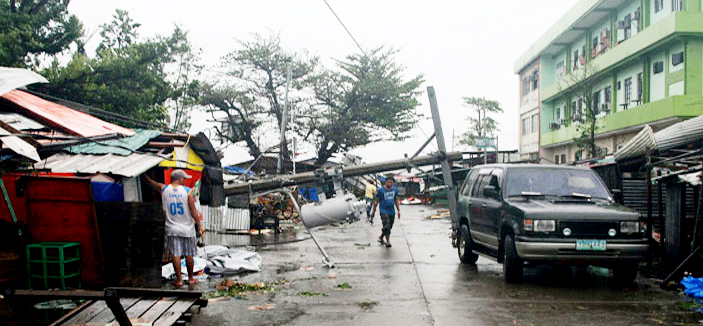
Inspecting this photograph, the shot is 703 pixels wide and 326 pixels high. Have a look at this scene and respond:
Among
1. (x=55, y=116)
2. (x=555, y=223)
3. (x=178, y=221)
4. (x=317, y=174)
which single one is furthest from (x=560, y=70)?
(x=55, y=116)

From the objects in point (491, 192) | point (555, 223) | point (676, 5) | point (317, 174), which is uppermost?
point (676, 5)

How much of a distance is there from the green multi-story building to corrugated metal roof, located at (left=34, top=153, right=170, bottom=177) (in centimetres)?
1568

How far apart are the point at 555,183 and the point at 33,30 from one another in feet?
58.8

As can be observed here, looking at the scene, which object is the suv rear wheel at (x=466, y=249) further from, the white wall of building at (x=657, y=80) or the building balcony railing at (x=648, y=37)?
the white wall of building at (x=657, y=80)

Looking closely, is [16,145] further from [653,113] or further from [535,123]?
[535,123]

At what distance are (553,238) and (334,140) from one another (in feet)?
108

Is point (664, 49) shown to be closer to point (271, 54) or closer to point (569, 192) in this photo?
point (569, 192)

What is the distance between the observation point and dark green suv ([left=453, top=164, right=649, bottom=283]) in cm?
943

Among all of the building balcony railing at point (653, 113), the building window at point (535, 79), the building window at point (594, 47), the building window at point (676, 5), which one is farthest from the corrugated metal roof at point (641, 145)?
the building window at point (535, 79)

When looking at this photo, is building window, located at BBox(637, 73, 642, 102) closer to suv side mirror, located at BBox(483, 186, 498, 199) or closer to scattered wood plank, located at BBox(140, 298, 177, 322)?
suv side mirror, located at BBox(483, 186, 498, 199)

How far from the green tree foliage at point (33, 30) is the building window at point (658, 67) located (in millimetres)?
25117

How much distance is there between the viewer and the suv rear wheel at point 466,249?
12.6 m

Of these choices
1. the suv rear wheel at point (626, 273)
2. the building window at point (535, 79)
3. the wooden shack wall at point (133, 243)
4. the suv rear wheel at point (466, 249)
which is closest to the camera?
the wooden shack wall at point (133, 243)

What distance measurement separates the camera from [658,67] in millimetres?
29609
